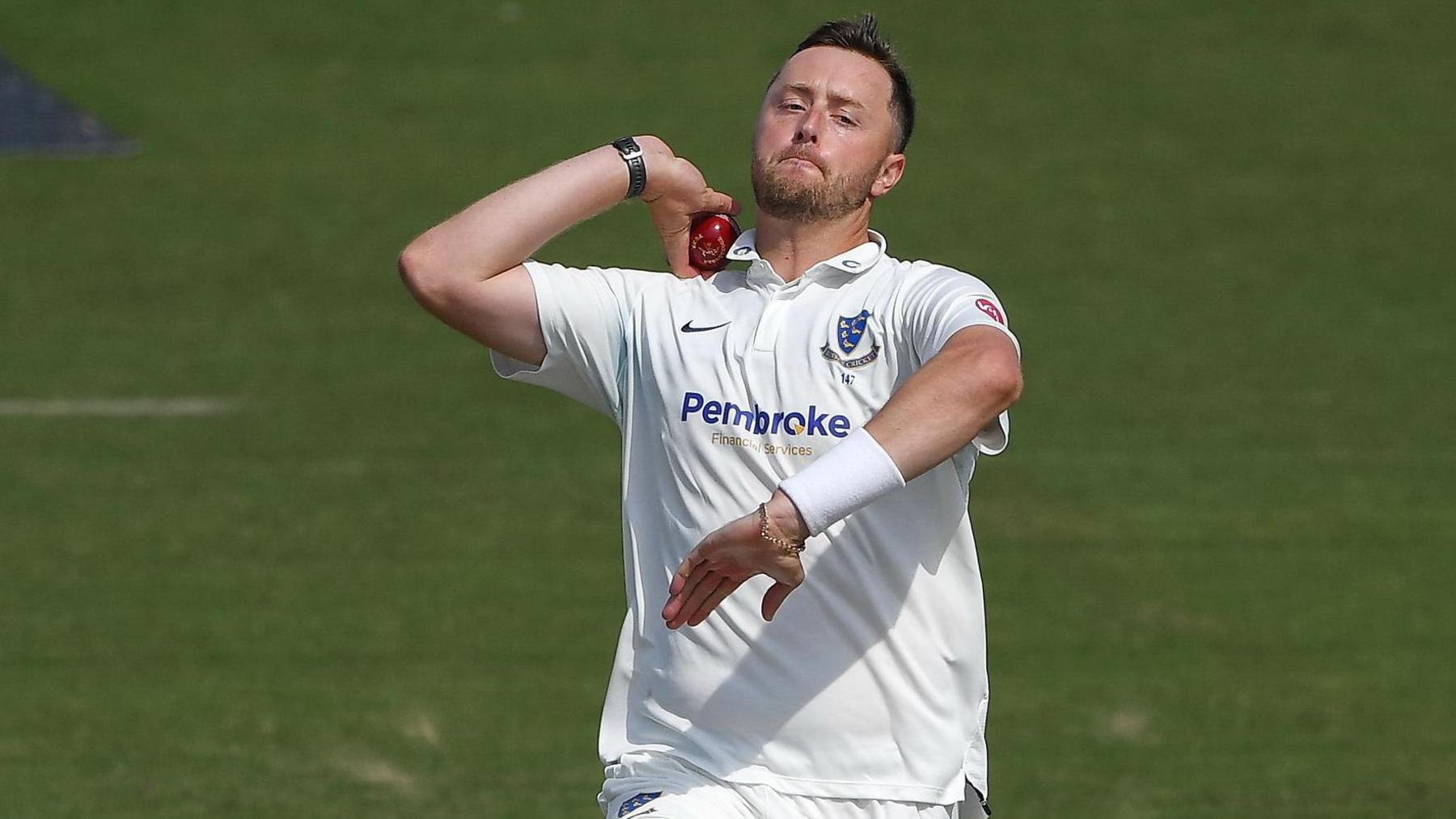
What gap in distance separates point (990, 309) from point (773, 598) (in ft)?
2.26

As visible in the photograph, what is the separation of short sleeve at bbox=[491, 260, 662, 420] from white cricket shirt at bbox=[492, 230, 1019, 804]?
0.15 meters

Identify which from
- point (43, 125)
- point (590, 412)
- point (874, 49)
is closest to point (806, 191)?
point (874, 49)

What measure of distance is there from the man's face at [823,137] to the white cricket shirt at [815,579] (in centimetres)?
14

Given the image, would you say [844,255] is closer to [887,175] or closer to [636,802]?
[887,175]

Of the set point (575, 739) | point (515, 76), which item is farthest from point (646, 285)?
point (515, 76)

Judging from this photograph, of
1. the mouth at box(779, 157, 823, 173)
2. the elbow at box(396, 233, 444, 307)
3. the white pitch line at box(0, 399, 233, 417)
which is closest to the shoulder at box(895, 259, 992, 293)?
the mouth at box(779, 157, 823, 173)

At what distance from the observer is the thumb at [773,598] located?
3.61 metres

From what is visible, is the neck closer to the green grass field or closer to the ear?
the ear

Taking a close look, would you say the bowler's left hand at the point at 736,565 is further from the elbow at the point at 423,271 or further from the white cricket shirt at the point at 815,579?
the elbow at the point at 423,271

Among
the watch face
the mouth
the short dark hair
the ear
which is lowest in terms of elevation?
the ear

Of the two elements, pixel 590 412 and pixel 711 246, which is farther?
pixel 590 412

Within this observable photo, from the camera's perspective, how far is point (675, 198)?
14.4 feet

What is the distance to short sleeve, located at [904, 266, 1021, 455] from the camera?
3.75 meters

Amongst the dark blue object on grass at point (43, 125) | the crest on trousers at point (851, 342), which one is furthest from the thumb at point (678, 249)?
the dark blue object on grass at point (43, 125)
